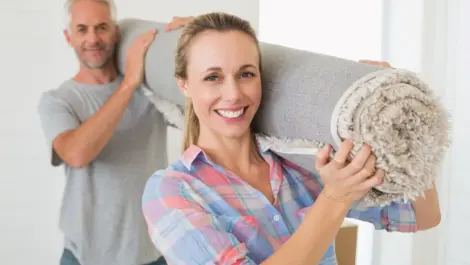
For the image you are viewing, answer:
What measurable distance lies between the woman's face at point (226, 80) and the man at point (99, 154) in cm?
64

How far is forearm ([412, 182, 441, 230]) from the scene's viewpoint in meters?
1.01

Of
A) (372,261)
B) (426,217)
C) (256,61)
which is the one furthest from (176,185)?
(372,261)

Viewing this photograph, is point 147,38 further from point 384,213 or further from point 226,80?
point 384,213

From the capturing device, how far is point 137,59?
1.46 m

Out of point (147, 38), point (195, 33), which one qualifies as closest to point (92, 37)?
point (147, 38)

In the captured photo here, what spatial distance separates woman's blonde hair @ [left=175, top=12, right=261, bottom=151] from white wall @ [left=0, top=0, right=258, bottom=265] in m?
1.30

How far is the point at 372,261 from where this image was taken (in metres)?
2.12

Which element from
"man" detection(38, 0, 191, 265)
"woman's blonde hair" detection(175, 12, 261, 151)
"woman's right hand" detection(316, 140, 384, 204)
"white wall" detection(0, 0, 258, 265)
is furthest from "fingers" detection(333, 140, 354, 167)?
"white wall" detection(0, 0, 258, 265)

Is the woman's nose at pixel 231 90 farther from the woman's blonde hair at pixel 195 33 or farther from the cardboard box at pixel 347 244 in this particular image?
the cardboard box at pixel 347 244

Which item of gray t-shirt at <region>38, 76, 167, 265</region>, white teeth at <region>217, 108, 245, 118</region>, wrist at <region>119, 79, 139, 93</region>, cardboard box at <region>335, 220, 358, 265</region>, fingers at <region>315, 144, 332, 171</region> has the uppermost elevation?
wrist at <region>119, 79, 139, 93</region>

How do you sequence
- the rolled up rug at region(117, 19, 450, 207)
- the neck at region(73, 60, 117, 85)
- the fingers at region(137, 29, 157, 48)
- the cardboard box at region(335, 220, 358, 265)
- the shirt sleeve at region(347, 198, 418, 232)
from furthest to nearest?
the cardboard box at region(335, 220, 358, 265) → the neck at region(73, 60, 117, 85) → the fingers at region(137, 29, 157, 48) → the shirt sleeve at region(347, 198, 418, 232) → the rolled up rug at region(117, 19, 450, 207)

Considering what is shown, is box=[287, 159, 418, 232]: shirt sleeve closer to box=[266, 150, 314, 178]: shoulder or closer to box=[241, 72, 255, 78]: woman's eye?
box=[266, 150, 314, 178]: shoulder

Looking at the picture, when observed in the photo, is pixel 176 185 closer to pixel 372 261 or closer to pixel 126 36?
pixel 126 36

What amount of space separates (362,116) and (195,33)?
0.38 m
